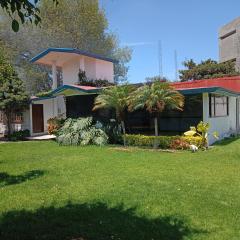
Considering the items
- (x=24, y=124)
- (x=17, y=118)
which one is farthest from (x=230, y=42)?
(x=24, y=124)

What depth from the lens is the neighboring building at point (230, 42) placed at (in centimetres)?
5225

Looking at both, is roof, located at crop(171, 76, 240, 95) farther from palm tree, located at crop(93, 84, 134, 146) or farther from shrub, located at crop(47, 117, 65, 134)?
shrub, located at crop(47, 117, 65, 134)

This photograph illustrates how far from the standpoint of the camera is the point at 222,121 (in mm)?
20781

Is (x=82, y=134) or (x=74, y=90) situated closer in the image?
(x=82, y=134)

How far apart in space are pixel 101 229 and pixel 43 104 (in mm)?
22398

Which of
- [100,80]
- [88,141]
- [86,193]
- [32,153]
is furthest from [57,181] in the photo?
[100,80]

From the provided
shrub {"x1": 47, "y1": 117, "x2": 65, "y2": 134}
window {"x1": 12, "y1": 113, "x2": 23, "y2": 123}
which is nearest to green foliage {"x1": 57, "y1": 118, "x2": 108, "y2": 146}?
shrub {"x1": 47, "y1": 117, "x2": 65, "y2": 134}

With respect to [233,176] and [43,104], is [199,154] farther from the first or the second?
[43,104]

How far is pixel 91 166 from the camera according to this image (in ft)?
40.4

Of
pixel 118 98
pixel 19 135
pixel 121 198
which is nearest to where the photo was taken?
pixel 121 198

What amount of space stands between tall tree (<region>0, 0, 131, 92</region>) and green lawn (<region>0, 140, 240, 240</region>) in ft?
89.1

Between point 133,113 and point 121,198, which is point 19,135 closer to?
point 133,113

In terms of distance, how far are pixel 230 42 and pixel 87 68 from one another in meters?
33.6

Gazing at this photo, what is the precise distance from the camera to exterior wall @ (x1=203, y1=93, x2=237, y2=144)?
18312 millimetres
